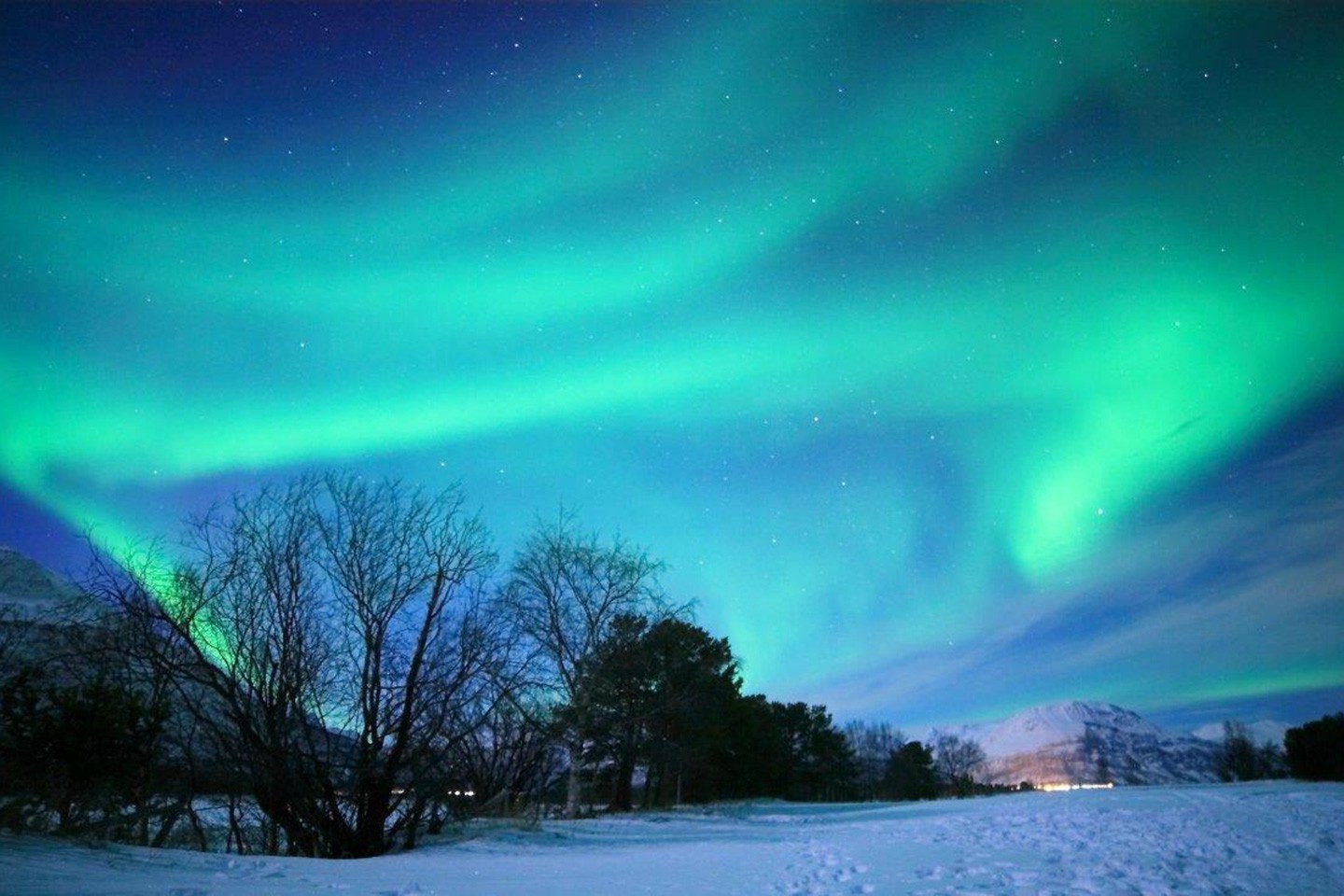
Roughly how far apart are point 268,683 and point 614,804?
74.7ft

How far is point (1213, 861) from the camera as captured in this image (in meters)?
9.80

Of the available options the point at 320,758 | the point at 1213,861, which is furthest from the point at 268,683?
the point at 1213,861

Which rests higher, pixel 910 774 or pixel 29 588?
pixel 29 588

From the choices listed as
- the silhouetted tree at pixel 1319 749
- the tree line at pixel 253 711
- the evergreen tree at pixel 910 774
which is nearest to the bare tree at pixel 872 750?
the evergreen tree at pixel 910 774

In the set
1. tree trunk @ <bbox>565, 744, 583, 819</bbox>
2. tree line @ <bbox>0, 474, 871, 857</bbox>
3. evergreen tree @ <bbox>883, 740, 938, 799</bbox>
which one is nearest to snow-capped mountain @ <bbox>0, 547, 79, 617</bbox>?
tree line @ <bbox>0, 474, 871, 857</bbox>

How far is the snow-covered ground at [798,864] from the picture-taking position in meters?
7.57

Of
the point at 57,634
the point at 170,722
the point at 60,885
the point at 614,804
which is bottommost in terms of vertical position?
the point at 614,804

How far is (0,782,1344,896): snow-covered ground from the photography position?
24.8 feet

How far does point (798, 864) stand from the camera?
413 inches

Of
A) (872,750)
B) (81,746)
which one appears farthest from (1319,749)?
(872,750)

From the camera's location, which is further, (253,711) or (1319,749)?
(1319,749)

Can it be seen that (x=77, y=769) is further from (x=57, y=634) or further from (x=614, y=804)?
(x=614, y=804)

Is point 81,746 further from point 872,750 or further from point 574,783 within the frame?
point 872,750

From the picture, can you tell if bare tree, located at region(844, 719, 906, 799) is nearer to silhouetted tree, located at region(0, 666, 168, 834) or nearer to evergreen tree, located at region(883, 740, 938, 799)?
evergreen tree, located at region(883, 740, 938, 799)
